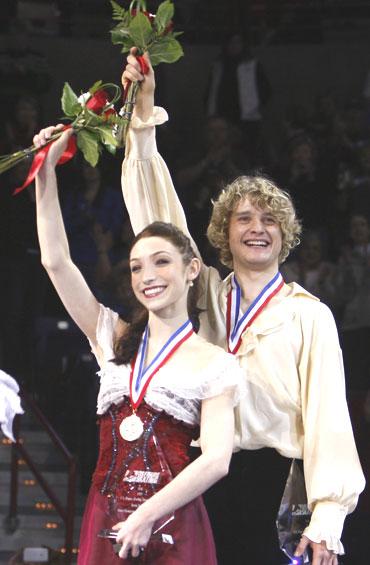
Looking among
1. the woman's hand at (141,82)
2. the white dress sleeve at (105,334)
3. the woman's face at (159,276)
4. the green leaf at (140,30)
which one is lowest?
the white dress sleeve at (105,334)

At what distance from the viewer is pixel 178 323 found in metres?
3.50

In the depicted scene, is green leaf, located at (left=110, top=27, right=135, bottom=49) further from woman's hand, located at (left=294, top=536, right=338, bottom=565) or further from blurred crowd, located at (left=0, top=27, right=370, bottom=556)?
blurred crowd, located at (left=0, top=27, right=370, bottom=556)

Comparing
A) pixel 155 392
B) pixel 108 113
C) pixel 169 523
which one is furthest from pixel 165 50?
pixel 169 523

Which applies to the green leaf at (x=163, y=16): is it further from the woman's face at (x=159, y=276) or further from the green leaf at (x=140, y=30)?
the woman's face at (x=159, y=276)

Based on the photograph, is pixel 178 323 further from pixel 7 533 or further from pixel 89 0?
pixel 89 0

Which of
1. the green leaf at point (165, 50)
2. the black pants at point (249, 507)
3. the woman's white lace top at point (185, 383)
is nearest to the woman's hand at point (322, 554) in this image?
the black pants at point (249, 507)

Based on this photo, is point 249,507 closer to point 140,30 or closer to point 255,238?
point 255,238

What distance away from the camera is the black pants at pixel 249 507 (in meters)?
3.88

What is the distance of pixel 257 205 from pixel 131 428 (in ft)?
3.22

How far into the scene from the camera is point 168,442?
3363 mm

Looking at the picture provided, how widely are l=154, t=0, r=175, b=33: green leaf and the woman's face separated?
0.64m

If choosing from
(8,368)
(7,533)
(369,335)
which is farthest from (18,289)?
(369,335)

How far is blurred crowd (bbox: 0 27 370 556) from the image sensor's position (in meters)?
6.76

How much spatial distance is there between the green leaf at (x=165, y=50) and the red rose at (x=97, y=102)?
20 centimetres
